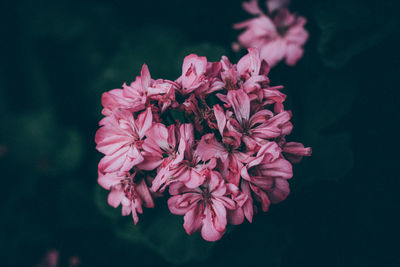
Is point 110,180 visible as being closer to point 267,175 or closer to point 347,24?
point 267,175

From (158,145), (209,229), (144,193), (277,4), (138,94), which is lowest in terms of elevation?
(209,229)

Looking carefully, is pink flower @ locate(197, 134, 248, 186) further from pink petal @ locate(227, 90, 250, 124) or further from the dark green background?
the dark green background

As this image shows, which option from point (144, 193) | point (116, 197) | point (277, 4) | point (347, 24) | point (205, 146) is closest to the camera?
point (205, 146)

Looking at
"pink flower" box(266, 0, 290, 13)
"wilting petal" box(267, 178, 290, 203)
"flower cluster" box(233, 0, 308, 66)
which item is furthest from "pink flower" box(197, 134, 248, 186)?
"pink flower" box(266, 0, 290, 13)

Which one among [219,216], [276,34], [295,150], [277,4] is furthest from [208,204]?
[277,4]

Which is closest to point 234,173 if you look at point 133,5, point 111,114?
point 111,114

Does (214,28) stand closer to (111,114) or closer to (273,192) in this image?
(111,114)

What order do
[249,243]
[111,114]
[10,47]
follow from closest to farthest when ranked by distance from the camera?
1. [111,114]
2. [249,243]
3. [10,47]
